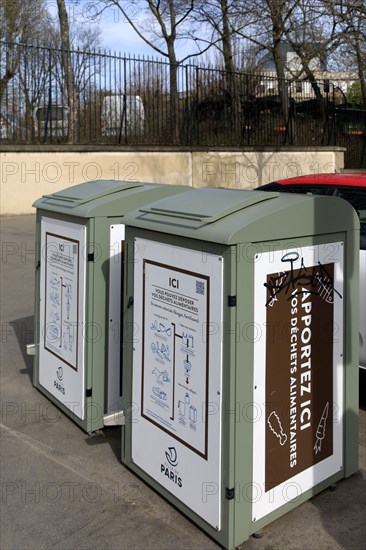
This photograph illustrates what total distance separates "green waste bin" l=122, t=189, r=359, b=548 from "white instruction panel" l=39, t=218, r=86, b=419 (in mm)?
672

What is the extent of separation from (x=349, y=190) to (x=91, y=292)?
2.17 metres

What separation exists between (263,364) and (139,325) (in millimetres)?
805

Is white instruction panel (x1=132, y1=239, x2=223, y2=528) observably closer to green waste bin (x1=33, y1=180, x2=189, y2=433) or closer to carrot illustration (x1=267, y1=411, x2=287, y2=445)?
carrot illustration (x1=267, y1=411, x2=287, y2=445)

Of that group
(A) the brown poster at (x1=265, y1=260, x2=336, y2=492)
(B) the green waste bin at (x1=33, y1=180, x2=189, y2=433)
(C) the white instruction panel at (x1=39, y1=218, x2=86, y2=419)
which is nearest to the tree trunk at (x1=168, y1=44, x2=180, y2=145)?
(C) the white instruction panel at (x1=39, y1=218, x2=86, y2=419)

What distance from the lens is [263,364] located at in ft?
10.1

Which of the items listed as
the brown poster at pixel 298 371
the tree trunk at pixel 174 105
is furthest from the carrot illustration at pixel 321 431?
the tree trunk at pixel 174 105

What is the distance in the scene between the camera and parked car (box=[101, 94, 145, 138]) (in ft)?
50.2

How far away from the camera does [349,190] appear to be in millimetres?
4984

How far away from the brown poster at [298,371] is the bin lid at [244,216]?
0.75ft

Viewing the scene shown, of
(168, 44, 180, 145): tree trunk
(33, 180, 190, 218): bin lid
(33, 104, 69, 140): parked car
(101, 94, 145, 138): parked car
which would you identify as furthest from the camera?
(168, 44, 180, 145): tree trunk

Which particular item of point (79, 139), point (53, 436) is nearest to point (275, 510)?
point (53, 436)

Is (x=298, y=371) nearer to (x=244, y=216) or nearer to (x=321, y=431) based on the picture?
(x=321, y=431)

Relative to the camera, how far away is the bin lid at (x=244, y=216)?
2941 millimetres

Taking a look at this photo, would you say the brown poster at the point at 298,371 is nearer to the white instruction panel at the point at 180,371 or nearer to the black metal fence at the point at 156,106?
the white instruction panel at the point at 180,371
